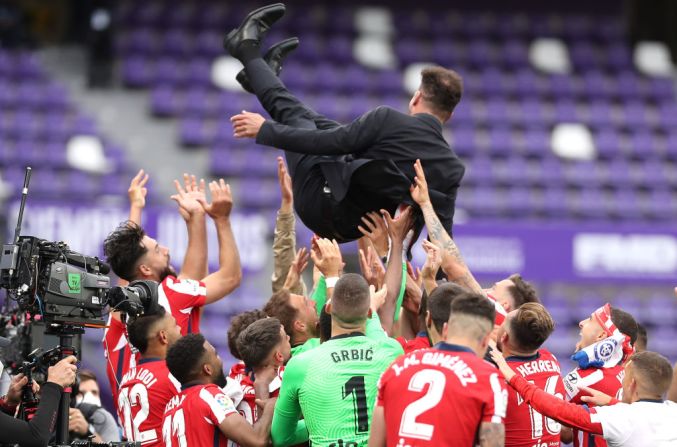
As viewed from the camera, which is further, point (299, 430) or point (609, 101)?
point (609, 101)

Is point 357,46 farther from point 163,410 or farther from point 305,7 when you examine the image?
point 163,410

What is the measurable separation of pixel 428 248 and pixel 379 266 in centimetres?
51

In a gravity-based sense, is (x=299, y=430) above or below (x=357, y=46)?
below

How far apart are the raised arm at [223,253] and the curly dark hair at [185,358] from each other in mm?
897

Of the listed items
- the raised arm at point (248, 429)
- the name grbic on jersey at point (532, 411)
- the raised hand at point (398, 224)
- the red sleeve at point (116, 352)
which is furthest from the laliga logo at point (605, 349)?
the red sleeve at point (116, 352)

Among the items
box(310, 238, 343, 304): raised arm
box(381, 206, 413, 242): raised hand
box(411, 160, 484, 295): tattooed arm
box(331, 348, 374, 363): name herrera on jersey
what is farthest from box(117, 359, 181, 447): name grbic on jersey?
box(411, 160, 484, 295): tattooed arm

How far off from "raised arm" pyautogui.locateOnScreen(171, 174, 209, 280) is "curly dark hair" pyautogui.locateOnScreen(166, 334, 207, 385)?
1176 millimetres

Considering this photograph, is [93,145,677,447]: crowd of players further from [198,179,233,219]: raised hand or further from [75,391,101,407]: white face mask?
[75,391,101,407]: white face mask

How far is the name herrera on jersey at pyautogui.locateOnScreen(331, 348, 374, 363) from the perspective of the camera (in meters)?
4.66

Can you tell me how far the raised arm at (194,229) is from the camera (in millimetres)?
6254

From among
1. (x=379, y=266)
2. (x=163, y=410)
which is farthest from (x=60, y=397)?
(x=379, y=266)

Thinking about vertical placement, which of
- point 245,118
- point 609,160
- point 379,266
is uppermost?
point 609,160

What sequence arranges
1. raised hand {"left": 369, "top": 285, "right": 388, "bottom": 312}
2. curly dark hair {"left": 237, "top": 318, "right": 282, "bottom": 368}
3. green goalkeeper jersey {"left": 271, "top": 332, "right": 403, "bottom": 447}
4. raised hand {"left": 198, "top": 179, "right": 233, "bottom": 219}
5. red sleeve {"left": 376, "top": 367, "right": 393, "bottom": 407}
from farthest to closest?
raised hand {"left": 198, "top": 179, "right": 233, "bottom": 219}, raised hand {"left": 369, "top": 285, "right": 388, "bottom": 312}, curly dark hair {"left": 237, "top": 318, "right": 282, "bottom": 368}, green goalkeeper jersey {"left": 271, "top": 332, "right": 403, "bottom": 447}, red sleeve {"left": 376, "top": 367, "right": 393, "bottom": 407}

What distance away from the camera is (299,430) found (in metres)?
5.00
